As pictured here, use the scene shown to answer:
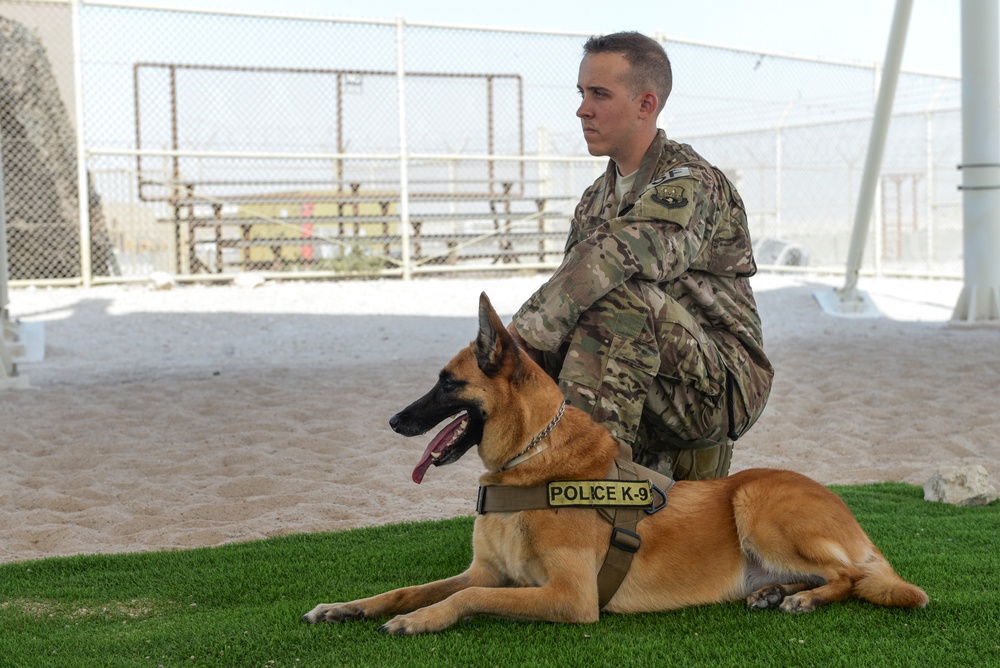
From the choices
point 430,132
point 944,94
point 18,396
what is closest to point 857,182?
point 944,94

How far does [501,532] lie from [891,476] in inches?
125

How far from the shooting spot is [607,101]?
3.41m

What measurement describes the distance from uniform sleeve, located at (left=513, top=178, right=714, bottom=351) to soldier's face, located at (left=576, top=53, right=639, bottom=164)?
30cm

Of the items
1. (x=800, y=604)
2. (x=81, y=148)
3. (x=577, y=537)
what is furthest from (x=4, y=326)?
(x=800, y=604)

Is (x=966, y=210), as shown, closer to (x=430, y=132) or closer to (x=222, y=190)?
(x=430, y=132)

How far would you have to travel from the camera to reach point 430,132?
Answer: 1499 centimetres

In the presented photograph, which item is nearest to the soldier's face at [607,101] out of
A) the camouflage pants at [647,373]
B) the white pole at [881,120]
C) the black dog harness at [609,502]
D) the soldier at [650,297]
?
the soldier at [650,297]

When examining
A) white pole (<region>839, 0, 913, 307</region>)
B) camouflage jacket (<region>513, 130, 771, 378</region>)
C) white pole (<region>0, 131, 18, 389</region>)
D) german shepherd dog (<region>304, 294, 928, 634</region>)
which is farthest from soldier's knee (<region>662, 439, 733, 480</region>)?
white pole (<region>839, 0, 913, 307</region>)

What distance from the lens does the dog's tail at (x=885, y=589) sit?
2693 mm

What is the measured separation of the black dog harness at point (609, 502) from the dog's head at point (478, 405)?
122mm

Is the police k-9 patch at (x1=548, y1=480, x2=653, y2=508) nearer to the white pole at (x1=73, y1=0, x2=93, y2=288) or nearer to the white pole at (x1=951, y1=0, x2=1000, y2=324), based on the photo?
the white pole at (x1=951, y1=0, x2=1000, y2=324)

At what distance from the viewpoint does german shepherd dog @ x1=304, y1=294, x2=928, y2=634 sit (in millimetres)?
2592

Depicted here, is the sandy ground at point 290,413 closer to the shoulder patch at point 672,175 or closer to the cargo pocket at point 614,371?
the cargo pocket at point 614,371

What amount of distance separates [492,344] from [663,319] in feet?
2.73
